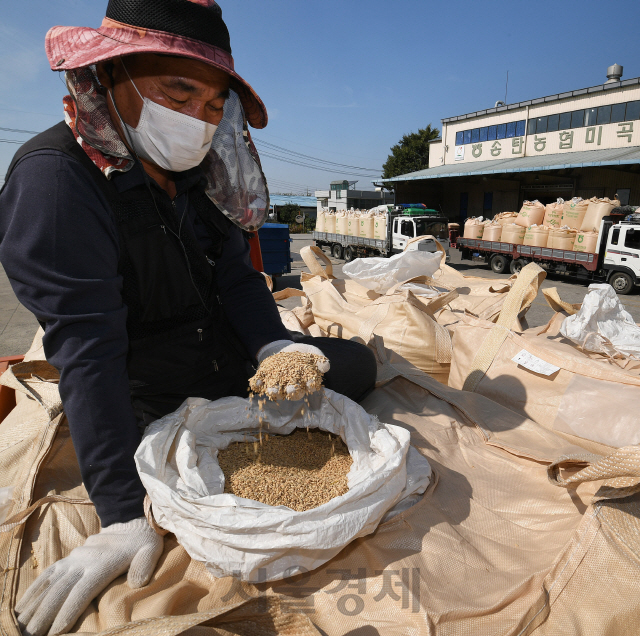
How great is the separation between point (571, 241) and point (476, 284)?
7.42 m

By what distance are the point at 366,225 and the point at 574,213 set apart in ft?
18.1

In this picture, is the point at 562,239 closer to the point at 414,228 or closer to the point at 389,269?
the point at 414,228

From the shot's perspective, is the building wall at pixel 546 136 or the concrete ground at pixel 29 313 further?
the building wall at pixel 546 136

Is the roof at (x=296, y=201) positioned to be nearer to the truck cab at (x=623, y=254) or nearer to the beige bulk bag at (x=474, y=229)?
the beige bulk bag at (x=474, y=229)

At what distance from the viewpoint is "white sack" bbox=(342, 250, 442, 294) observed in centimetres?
327

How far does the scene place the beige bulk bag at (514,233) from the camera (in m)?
10.4

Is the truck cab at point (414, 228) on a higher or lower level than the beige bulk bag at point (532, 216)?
lower

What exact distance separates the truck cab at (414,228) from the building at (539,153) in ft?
20.2

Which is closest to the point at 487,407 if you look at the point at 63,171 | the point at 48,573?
the point at 48,573

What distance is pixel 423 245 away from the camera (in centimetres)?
1088

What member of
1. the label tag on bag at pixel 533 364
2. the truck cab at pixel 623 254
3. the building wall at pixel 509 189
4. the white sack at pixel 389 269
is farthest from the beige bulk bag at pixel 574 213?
the label tag on bag at pixel 533 364

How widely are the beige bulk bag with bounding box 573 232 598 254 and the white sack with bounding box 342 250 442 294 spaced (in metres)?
7.03

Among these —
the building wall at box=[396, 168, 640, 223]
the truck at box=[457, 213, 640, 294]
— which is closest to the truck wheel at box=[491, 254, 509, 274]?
the truck at box=[457, 213, 640, 294]

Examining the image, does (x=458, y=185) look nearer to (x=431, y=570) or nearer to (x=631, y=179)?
(x=631, y=179)
